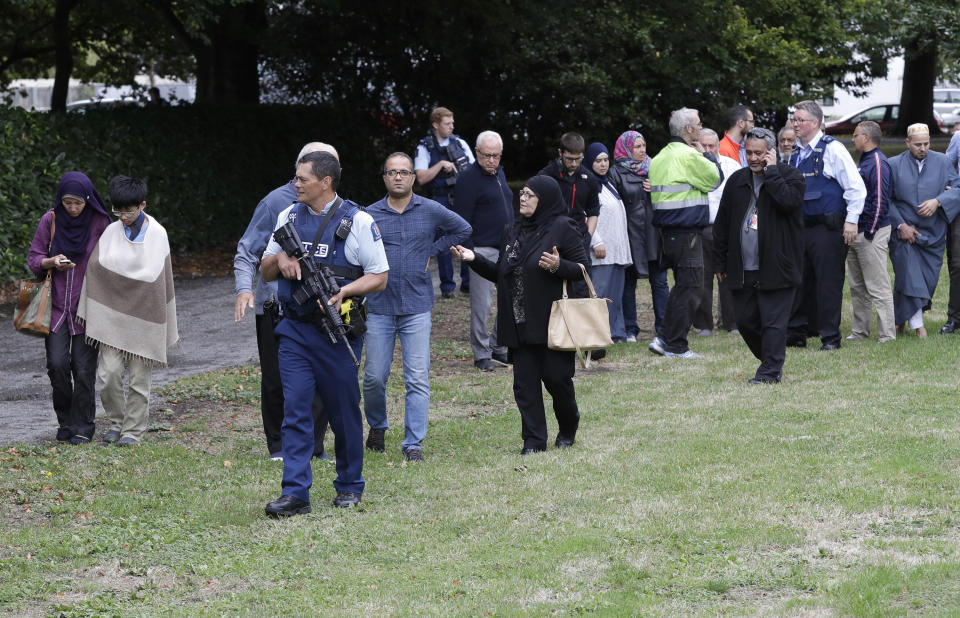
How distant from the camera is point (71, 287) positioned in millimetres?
8789

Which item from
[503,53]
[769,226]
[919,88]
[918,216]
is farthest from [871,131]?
[919,88]

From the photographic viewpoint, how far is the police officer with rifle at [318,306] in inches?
255

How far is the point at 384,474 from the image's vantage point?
7605 mm

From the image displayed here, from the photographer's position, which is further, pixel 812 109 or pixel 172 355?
pixel 172 355

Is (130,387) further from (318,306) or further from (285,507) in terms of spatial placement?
(318,306)

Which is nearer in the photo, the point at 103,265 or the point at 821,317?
the point at 103,265

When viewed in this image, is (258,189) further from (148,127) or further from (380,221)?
(380,221)

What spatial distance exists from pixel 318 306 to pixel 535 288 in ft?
6.05

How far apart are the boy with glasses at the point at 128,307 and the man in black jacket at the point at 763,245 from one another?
4.40m

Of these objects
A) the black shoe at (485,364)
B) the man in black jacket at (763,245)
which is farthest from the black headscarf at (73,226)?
the man in black jacket at (763,245)

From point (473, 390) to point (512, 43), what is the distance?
48.1 ft

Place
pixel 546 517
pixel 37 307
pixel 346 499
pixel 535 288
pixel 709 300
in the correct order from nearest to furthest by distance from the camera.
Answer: pixel 546 517
pixel 346 499
pixel 535 288
pixel 37 307
pixel 709 300

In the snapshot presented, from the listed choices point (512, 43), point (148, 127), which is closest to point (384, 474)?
point (148, 127)

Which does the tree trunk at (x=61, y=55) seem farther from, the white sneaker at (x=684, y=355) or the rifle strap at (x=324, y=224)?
the rifle strap at (x=324, y=224)
